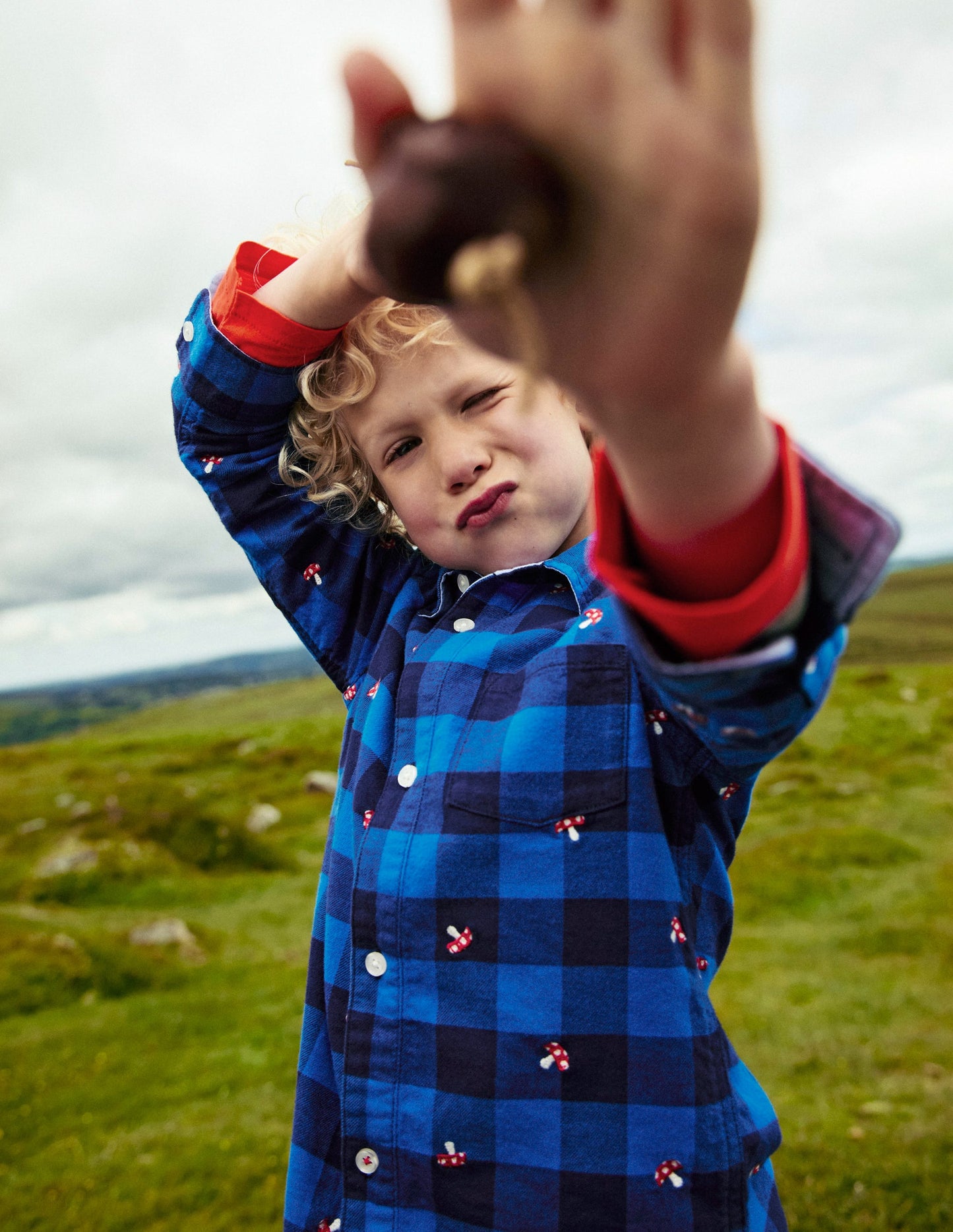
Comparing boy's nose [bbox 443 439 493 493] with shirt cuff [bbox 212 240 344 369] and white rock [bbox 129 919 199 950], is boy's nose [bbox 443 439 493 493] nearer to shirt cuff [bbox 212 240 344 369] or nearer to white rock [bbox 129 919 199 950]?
shirt cuff [bbox 212 240 344 369]

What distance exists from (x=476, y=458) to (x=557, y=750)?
721mm

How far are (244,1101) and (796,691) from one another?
25.7 feet

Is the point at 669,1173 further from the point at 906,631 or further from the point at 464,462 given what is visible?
the point at 906,631

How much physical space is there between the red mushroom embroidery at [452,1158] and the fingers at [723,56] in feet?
6.27

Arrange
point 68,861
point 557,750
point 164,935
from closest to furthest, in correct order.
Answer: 1. point 557,750
2. point 164,935
3. point 68,861

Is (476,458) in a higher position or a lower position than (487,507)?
higher

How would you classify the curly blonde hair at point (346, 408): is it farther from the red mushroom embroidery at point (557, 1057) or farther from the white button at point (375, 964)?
the red mushroom embroidery at point (557, 1057)

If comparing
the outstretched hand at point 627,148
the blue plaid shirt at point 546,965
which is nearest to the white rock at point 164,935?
the blue plaid shirt at point 546,965

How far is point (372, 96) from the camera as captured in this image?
79 cm

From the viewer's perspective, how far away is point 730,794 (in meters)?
1.84

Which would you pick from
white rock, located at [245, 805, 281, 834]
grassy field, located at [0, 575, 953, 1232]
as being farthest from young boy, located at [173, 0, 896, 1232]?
white rock, located at [245, 805, 281, 834]

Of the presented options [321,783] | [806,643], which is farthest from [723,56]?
[321,783]

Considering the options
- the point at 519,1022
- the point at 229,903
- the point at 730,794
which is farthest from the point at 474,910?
the point at 229,903

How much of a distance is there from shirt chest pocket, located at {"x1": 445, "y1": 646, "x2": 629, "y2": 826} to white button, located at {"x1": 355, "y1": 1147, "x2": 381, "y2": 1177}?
801mm
